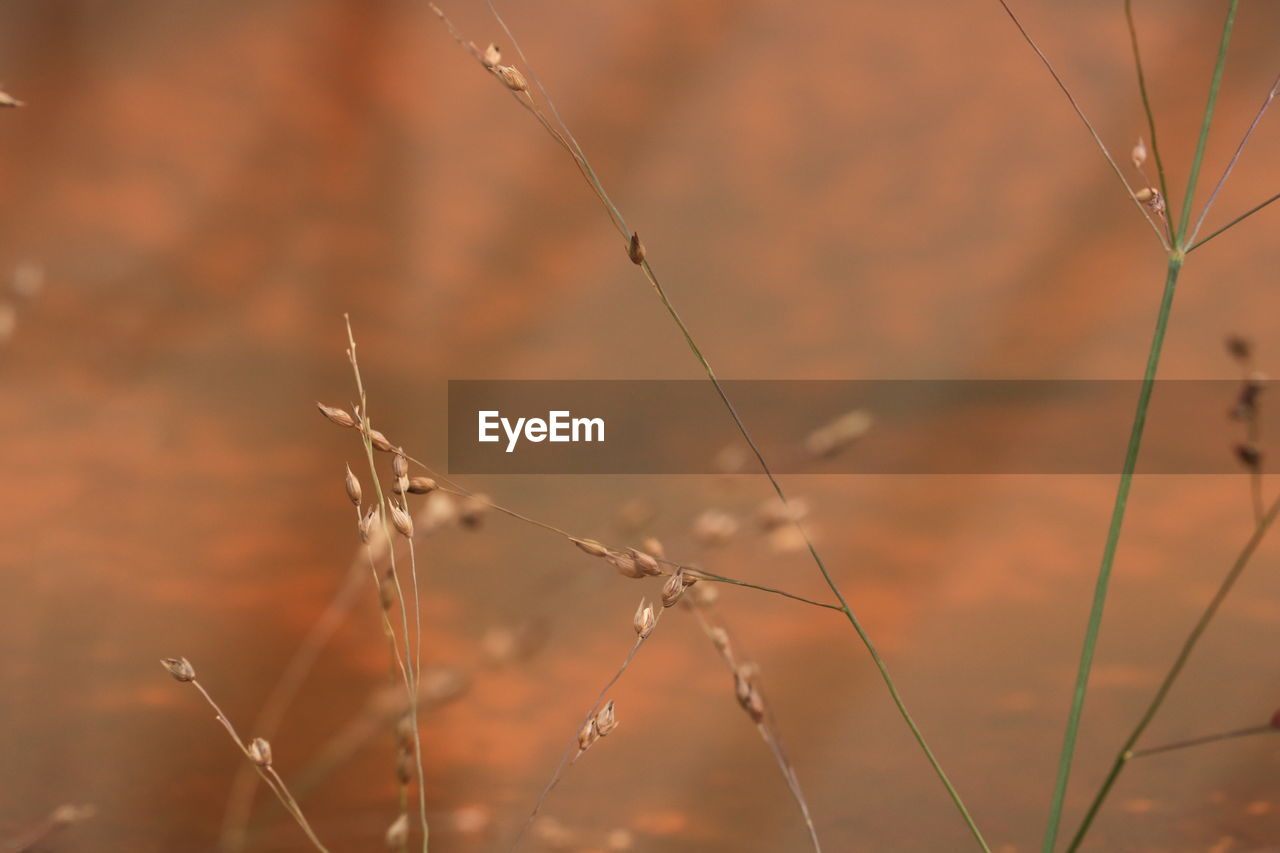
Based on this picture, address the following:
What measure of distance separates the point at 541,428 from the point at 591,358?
7cm

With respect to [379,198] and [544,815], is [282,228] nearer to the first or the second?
[379,198]

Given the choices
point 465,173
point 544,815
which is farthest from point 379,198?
point 544,815

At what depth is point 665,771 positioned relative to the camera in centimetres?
69

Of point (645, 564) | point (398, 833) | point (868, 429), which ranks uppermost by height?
point (868, 429)

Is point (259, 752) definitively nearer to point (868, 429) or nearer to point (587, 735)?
point (587, 735)

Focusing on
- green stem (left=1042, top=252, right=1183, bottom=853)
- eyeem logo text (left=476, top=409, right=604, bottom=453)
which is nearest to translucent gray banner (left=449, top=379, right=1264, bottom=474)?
eyeem logo text (left=476, top=409, right=604, bottom=453)

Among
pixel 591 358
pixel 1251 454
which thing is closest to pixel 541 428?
pixel 591 358

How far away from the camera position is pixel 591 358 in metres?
0.78

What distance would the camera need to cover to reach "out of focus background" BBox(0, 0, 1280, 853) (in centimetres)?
68

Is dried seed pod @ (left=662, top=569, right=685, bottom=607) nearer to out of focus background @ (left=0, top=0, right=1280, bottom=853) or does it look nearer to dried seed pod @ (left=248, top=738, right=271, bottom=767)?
dried seed pod @ (left=248, top=738, right=271, bottom=767)

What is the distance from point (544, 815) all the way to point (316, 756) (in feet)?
0.60

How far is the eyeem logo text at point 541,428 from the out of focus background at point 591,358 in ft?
0.12

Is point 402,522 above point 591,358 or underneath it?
underneath

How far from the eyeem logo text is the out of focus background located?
0.12 feet
